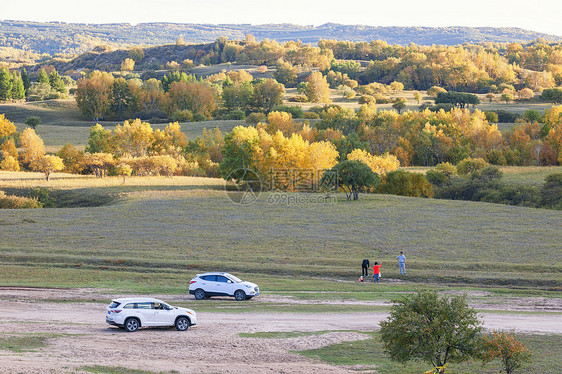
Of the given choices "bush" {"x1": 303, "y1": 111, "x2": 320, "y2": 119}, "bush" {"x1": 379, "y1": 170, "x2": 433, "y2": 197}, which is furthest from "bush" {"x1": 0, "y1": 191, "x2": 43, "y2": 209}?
"bush" {"x1": 303, "y1": 111, "x2": 320, "y2": 119}

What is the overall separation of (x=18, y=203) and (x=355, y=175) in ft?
139

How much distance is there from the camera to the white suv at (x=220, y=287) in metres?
30.9

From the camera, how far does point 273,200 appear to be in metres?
72.5

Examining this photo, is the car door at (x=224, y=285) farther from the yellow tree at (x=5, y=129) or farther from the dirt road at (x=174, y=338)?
the yellow tree at (x=5, y=129)

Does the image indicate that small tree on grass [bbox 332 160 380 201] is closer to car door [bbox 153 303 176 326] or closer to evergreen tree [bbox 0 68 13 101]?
car door [bbox 153 303 176 326]

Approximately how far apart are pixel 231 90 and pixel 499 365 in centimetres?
16352

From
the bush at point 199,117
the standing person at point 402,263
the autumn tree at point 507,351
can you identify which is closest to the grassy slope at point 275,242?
the standing person at point 402,263

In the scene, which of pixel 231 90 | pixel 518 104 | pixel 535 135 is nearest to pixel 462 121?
pixel 535 135

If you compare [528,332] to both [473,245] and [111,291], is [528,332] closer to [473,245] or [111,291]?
[111,291]

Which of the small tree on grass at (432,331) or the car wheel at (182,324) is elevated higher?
the small tree on grass at (432,331)

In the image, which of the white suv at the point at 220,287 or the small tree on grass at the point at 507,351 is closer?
the small tree on grass at the point at 507,351

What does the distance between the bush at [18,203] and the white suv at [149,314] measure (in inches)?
1970

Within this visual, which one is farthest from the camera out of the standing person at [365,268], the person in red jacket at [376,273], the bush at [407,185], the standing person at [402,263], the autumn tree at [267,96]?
the autumn tree at [267,96]

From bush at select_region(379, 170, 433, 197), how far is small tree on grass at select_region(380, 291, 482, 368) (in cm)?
6729
